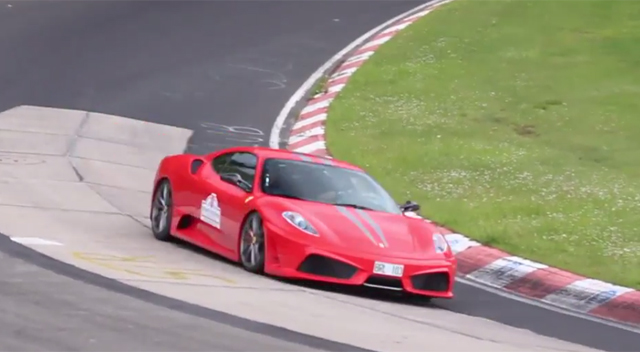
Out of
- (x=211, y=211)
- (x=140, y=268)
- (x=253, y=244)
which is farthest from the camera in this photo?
(x=211, y=211)

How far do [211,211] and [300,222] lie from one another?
1.36 metres

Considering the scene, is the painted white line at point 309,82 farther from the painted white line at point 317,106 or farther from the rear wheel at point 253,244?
the rear wheel at point 253,244

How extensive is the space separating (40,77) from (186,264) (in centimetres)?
1079

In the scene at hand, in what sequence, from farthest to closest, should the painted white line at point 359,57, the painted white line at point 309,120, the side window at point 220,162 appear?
the painted white line at point 359,57 → the painted white line at point 309,120 → the side window at point 220,162

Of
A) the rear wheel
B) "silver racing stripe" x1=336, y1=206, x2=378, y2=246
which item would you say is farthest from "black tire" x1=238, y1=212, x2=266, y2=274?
"silver racing stripe" x1=336, y1=206, x2=378, y2=246

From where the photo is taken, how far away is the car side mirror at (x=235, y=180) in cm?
1190

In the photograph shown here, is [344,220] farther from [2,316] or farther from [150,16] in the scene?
[150,16]

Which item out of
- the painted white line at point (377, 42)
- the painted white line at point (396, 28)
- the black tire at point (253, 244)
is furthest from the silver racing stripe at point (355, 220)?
the painted white line at point (396, 28)

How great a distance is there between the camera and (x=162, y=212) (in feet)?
A: 42.5

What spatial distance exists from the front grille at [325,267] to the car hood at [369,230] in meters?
0.18

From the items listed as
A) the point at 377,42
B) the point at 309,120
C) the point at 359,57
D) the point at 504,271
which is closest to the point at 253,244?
the point at 504,271

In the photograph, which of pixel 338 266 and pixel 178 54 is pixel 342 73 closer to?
pixel 178 54

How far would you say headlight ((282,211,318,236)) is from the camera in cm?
1098

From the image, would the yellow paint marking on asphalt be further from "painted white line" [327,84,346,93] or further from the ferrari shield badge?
"painted white line" [327,84,346,93]
